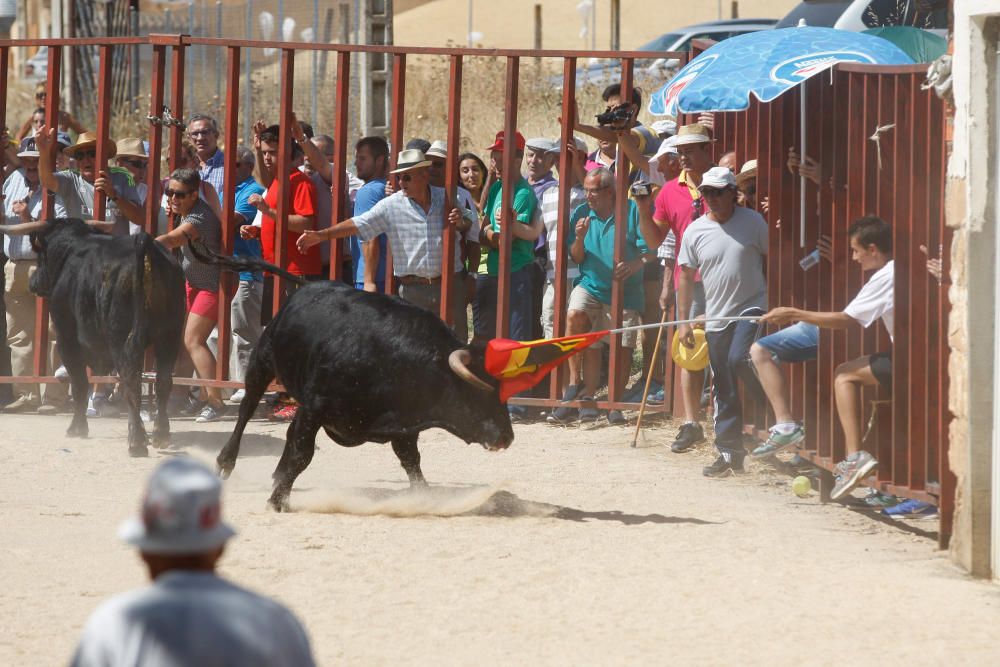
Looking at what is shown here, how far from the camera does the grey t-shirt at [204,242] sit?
11.1 metres

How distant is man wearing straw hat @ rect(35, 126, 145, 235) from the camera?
11352mm

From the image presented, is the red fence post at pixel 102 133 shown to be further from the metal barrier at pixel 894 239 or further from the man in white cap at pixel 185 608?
the man in white cap at pixel 185 608

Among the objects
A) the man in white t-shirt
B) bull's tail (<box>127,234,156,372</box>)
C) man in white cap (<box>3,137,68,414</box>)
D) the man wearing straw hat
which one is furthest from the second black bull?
man in white cap (<box>3,137,68,414</box>)

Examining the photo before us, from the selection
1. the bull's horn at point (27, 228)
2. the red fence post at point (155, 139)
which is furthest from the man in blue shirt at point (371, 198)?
the bull's horn at point (27, 228)

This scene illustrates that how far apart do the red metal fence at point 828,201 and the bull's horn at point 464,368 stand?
2.00 metres

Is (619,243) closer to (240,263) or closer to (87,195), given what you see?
(240,263)

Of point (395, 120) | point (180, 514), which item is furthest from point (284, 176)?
point (180, 514)

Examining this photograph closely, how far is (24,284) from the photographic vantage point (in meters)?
11.9

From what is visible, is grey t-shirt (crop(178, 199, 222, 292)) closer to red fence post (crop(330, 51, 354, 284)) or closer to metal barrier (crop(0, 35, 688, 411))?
metal barrier (crop(0, 35, 688, 411))

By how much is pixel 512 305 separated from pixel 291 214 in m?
1.76

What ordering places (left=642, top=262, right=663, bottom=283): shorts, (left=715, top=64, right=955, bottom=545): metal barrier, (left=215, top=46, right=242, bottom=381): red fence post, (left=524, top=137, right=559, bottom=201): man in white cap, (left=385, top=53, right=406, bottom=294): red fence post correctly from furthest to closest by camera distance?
1. (left=524, top=137, right=559, bottom=201): man in white cap
2. (left=642, top=262, right=663, bottom=283): shorts
3. (left=215, top=46, right=242, bottom=381): red fence post
4. (left=385, top=53, right=406, bottom=294): red fence post
5. (left=715, top=64, right=955, bottom=545): metal barrier

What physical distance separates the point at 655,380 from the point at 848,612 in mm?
5827

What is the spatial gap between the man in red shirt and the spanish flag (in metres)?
3.69

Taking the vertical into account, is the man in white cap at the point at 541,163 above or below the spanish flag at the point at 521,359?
above
